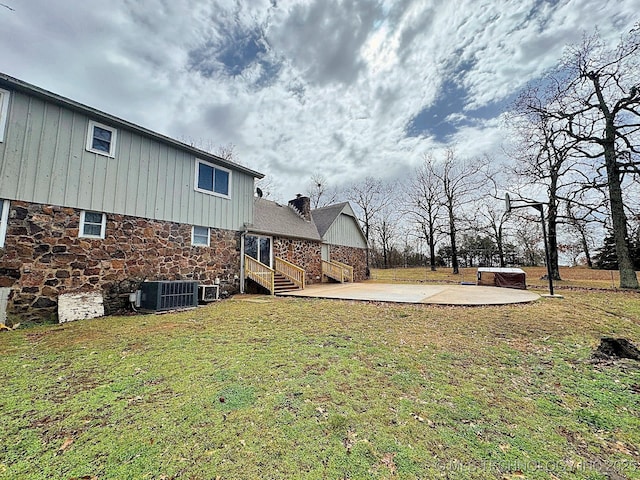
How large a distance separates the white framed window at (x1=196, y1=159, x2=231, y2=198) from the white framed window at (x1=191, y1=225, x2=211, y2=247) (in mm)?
1400

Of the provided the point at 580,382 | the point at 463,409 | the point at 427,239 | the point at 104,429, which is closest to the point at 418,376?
the point at 463,409

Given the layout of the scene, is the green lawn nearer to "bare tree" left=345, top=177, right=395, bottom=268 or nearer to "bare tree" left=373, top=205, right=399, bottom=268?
"bare tree" left=345, top=177, right=395, bottom=268

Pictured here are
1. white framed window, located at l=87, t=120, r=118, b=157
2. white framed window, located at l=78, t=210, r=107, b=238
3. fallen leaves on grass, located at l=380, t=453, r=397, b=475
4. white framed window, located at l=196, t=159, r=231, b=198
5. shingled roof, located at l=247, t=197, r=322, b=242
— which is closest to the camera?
fallen leaves on grass, located at l=380, t=453, r=397, b=475

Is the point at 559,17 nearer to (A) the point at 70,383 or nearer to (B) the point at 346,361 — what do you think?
(B) the point at 346,361

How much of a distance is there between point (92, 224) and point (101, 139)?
93.3 inches

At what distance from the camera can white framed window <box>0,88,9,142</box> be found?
19.9ft

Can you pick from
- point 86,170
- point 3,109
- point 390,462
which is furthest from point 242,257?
point 390,462

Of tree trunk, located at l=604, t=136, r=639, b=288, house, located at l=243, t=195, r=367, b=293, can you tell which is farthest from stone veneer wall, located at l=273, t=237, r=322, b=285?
tree trunk, located at l=604, t=136, r=639, b=288

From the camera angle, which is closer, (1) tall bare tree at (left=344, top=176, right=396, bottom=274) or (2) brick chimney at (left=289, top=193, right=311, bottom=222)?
(2) brick chimney at (left=289, top=193, right=311, bottom=222)

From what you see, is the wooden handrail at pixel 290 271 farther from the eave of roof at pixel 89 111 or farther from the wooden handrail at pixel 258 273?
the eave of roof at pixel 89 111

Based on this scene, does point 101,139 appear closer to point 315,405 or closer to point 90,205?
point 90,205

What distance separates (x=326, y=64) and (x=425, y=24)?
379 centimetres

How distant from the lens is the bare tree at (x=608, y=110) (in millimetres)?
12320

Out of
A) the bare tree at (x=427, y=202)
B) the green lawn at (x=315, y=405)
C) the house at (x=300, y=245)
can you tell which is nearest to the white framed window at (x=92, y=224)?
the green lawn at (x=315, y=405)
